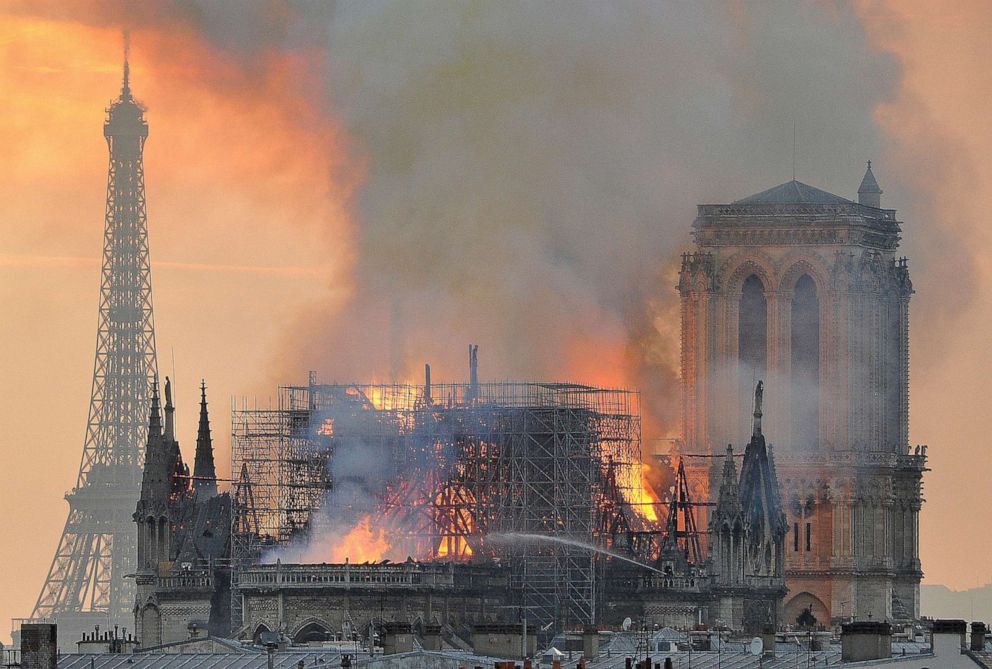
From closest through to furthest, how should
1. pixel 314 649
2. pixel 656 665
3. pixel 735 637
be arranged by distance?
1. pixel 656 665
2. pixel 314 649
3. pixel 735 637

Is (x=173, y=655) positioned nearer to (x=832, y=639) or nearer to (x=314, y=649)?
(x=314, y=649)

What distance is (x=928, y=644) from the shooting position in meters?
172

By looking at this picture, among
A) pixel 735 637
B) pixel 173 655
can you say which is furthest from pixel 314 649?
pixel 735 637

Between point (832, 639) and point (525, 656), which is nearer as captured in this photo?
point (525, 656)

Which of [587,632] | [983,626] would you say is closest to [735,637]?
[587,632]

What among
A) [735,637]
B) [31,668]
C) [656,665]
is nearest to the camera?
[656,665]

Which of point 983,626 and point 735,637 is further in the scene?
point 735,637

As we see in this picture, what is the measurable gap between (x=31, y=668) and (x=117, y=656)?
9.82 m

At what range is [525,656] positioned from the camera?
16850 centimetres

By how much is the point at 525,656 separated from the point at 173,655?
43.5 feet

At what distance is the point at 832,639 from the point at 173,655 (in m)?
26.9

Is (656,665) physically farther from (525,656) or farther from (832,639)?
(832,639)

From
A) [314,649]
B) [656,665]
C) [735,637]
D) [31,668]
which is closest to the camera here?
[656,665]

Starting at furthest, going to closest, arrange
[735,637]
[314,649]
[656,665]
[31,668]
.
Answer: [735,637], [314,649], [31,668], [656,665]
